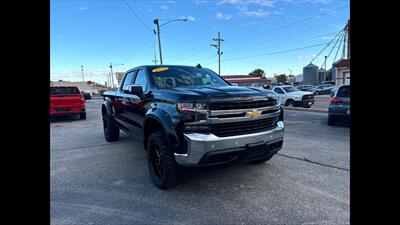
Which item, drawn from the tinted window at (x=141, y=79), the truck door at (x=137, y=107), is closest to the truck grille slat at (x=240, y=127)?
the truck door at (x=137, y=107)

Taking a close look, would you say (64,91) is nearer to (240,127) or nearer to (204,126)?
(204,126)

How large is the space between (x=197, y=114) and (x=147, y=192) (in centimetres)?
138

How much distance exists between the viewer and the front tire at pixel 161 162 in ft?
11.2

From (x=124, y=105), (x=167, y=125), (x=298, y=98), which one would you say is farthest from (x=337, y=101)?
(x=298, y=98)

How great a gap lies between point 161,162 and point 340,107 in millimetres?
7430

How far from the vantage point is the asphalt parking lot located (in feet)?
9.62

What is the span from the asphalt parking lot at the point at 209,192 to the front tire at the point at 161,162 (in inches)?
6.1

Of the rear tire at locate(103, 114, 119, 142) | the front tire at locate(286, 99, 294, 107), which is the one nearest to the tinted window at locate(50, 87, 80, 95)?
the rear tire at locate(103, 114, 119, 142)

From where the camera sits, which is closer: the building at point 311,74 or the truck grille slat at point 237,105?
the truck grille slat at point 237,105

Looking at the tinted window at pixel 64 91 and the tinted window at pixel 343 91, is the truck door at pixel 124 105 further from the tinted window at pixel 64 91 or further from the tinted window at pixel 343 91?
the tinted window at pixel 64 91

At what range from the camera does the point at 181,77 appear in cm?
450

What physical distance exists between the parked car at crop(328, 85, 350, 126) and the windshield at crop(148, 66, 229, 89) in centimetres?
584
